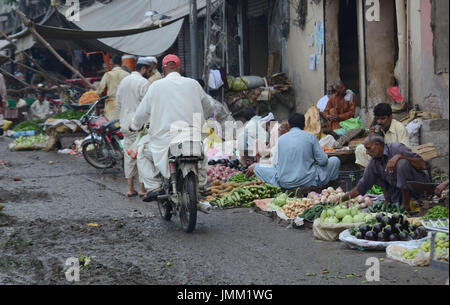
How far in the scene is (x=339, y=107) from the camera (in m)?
13.0

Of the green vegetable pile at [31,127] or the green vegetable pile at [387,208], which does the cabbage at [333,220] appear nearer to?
the green vegetable pile at [387,208]

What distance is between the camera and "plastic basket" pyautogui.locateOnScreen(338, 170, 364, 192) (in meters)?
9.48

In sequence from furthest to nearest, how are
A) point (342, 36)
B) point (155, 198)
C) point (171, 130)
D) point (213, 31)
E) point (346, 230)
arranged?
point (213, 31) → point (342, 36) → point (155, 198) → point (171, 130) → point (346, 230)

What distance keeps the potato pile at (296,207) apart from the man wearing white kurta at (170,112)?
117cm

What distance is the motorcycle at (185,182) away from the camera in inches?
279

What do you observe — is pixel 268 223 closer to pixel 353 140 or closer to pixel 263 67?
pixel 353 140

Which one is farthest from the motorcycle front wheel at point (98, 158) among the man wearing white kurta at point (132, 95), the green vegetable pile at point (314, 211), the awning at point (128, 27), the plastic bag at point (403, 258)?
the plastic bag at point (403, 258)

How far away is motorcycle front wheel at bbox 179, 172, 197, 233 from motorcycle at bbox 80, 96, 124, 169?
5192mm

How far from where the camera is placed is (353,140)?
11125 millimetres

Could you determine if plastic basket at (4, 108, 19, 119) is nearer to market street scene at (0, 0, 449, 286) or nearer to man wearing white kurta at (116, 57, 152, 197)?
market street scene at (0, 0, 449, 286)

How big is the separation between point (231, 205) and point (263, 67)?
1118 cm

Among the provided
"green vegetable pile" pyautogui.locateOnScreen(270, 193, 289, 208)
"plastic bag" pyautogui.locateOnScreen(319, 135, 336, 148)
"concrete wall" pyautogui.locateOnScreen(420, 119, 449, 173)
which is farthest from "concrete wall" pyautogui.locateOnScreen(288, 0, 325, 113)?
"green vegetable pile" pyautogui.locateOnScreen(270, 193, 289, 208)

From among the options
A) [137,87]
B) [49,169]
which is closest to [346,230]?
[137,87]

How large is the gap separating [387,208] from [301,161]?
1814 millimetres
